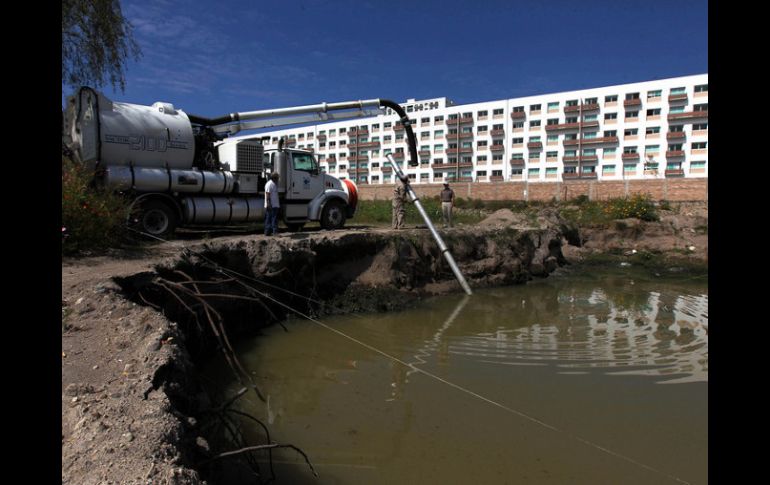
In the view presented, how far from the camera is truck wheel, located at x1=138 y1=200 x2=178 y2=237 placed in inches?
418

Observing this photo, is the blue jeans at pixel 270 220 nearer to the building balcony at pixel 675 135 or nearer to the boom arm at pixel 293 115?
the boom arm at pixel 293 115

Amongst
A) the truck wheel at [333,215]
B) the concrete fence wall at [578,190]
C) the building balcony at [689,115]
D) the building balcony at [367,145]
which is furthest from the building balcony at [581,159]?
the truck wheel at [333,215]

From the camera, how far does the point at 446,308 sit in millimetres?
11336

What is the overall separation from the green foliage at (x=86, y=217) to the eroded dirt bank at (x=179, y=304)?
0.72 meters

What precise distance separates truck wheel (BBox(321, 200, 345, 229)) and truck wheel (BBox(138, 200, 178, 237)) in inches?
169

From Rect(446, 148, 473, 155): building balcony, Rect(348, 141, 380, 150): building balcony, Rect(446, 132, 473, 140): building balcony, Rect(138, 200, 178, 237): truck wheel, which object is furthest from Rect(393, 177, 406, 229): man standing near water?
Rect(348, 141, 380, 150): building balcony

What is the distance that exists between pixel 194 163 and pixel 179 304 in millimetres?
6025

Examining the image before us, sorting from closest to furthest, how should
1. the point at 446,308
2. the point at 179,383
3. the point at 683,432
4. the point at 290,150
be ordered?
the point at 179,383 → the point at 683,432 → the point at 446,308 → the point at 290,150

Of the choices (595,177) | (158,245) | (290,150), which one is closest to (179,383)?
(158,245)

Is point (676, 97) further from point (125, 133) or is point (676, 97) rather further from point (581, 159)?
point (125, 133)

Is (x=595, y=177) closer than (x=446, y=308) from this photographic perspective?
No

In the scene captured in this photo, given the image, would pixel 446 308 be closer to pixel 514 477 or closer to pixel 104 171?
pixel 514 477
